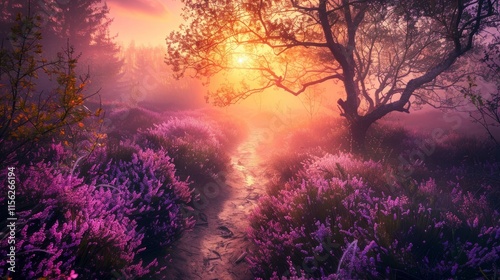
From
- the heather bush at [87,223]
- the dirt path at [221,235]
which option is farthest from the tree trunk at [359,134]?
the heather bush at [87,223]

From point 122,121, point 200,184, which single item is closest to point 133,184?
point 200,184

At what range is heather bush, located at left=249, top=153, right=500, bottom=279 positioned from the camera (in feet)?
9.15

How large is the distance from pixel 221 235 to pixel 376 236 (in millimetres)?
3432

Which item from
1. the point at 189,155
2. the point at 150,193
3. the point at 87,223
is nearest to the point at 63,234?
the point at 87,223

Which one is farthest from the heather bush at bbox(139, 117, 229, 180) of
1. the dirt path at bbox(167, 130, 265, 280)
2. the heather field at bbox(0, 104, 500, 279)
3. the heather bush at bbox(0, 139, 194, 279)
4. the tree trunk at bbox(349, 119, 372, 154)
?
the tree trunk at bbox(349, 119, 372, 154)

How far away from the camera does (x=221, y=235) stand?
5.77m

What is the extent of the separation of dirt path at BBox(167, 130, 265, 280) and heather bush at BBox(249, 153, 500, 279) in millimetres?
569

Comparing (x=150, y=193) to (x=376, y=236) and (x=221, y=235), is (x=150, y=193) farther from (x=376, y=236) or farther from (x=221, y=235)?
(x=376, y=236)

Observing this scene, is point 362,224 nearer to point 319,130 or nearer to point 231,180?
point 231,180

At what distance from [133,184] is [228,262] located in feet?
7.84

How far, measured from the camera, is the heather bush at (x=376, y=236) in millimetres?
2789

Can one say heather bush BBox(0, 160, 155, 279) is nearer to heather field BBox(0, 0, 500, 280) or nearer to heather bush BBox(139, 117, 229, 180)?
heather field BBox(0, 0, 500, 280)

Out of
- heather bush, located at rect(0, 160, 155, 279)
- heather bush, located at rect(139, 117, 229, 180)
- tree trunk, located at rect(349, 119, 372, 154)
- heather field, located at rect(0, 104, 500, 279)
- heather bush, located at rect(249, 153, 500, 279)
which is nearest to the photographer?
heather bush, located at rect(0, 160, 155, 279)

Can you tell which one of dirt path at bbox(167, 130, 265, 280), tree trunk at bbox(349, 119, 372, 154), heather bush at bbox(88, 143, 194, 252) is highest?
tree trunk at bbox(349, 119, 372, 154)
